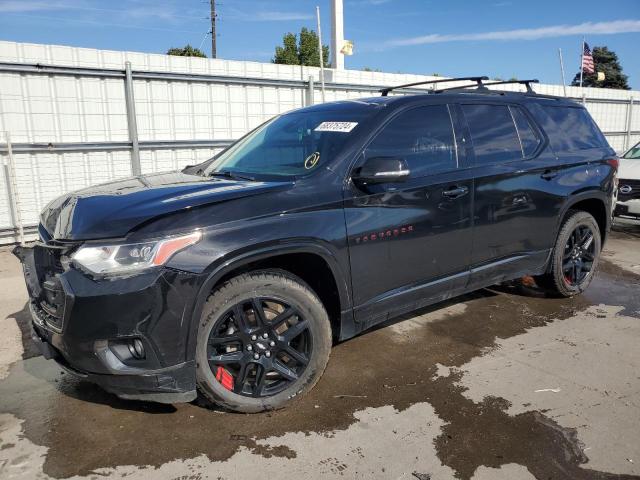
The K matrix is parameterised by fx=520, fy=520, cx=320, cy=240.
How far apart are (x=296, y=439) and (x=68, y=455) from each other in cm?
116

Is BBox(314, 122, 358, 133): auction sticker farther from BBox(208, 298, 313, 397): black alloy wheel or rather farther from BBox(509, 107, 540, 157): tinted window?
BBox(509, 107, 540, 157): tinted window

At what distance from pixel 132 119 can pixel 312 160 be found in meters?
5.41

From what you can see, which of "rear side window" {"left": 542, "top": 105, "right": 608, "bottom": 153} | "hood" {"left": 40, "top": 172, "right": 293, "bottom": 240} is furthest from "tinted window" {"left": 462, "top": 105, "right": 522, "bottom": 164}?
"hood" {"left": 40, "top": 172, "right": 293, "bottom": 240}

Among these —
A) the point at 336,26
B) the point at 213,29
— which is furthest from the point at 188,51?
the point at 336,26

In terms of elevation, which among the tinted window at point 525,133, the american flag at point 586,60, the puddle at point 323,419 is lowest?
the puddle at point 323,419

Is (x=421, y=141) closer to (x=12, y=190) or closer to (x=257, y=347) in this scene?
(x=257, y=347)

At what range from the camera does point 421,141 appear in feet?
11.9

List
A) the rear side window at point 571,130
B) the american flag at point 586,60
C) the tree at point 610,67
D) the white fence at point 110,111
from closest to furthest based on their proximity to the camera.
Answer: the rear side window at point 571,130, the white fence at point 110,111, the american flag at point 586,60, the tree at point 610,67

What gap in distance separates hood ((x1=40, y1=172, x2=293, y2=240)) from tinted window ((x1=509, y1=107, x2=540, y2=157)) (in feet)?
7.56

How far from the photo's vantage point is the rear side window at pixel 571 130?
461 cm

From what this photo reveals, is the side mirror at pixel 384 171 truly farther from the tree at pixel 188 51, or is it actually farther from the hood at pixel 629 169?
the tree at pixel 188 51

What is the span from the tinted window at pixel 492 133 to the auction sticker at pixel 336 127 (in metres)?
1.04

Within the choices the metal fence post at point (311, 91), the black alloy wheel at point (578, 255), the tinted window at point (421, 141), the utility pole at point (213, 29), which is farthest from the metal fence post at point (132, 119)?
the utility pole at point (213, 29)

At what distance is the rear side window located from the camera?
182 inches
